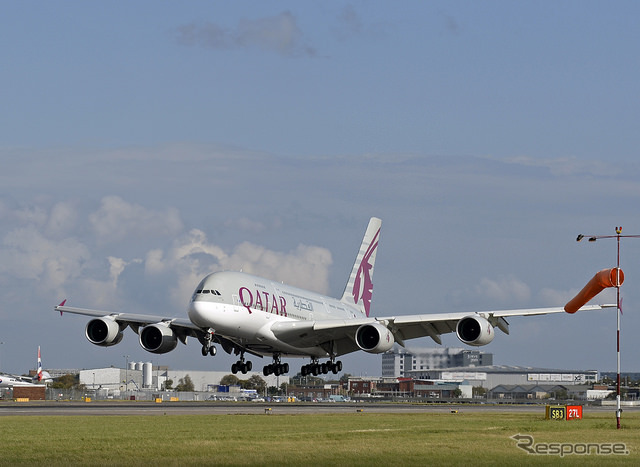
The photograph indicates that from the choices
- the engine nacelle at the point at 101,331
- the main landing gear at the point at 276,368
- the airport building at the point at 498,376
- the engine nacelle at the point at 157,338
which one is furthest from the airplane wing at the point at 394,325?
the airport building at the point at 498,376

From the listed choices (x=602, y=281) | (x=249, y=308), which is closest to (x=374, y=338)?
(x=249, y=308)

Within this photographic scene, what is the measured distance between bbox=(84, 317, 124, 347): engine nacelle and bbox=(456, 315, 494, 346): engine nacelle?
2410 cm

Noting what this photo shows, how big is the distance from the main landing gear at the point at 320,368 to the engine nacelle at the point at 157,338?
37.0ft

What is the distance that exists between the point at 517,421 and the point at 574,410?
6151 mm

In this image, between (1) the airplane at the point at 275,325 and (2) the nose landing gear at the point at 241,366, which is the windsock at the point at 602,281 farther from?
(2) the nose landing gear at the point at 241,366

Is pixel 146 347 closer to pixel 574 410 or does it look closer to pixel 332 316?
pixel 332 316

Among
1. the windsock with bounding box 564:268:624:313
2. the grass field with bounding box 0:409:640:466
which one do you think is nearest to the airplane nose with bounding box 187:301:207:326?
the grass field with bounding box 0:409:640:466

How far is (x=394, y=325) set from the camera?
70.1 meters

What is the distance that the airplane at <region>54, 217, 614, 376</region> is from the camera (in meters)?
61.2

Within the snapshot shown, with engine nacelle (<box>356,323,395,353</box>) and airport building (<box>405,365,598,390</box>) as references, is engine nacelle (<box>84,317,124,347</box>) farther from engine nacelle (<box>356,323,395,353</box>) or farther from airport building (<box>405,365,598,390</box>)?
airport building (<box>405,365,598,390</box>)

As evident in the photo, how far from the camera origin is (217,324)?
60.6m

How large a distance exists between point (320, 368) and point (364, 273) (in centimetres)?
1450

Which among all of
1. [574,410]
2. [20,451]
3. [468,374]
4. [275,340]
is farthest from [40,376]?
[20,451]

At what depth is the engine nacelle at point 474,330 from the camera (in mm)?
65000
